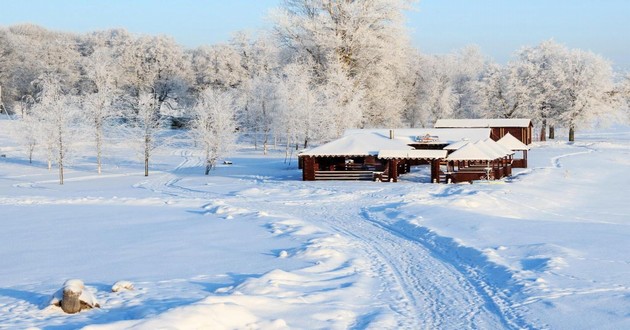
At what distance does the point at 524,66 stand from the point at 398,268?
6118cm

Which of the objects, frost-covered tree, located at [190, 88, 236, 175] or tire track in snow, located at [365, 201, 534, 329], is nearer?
tire track in snow, located at [365, 201, 534, 329]


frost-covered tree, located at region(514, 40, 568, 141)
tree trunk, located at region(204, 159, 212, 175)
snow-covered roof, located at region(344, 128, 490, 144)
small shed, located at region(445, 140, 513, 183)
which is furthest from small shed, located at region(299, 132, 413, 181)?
frost-covered tree, located at region(514, 40, 568, 141)

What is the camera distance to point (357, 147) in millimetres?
39469

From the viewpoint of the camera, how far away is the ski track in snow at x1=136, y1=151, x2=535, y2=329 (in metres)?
11.0

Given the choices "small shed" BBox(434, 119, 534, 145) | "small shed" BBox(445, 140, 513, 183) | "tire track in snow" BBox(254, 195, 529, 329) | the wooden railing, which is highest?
"small shed" BBox(434, 119, 534, 145)

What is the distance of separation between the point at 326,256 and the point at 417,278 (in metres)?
3.07

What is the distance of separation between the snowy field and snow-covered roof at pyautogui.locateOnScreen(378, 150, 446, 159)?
8.94 ft

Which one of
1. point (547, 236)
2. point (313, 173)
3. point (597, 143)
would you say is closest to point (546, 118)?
point (597, 143)

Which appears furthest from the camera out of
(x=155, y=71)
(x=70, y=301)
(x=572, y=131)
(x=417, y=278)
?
(x=155, y=71)

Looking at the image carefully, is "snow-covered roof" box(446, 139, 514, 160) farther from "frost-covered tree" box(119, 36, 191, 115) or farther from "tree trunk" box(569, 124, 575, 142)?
"frost-covered tree" box(119, 36, 191, 115)

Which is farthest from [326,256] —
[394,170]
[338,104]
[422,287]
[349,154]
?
[338,104]

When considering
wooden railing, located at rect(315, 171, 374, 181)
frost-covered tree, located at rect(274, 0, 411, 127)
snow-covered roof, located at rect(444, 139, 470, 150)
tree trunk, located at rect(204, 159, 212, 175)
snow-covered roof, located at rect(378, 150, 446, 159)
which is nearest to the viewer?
snow-covered roof, located at rect(378, 150, 446, 159)

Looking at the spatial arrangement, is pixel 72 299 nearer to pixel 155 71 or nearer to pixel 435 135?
pixel 435 135

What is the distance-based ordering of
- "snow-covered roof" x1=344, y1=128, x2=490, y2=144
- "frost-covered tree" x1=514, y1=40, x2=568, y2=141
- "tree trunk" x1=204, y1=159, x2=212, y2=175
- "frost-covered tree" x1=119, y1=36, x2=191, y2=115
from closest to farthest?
"snow-covered roof" x1=344, y1=128, x2=490, y2=144
"tree trunk" x1=204, y1=159, x2=212, y2=175
"frost-covered tree" x1=514, y1=40, x2=568, y2=141
"frost-covered tree" x1=119, y1=36, x2=191, y2=115
